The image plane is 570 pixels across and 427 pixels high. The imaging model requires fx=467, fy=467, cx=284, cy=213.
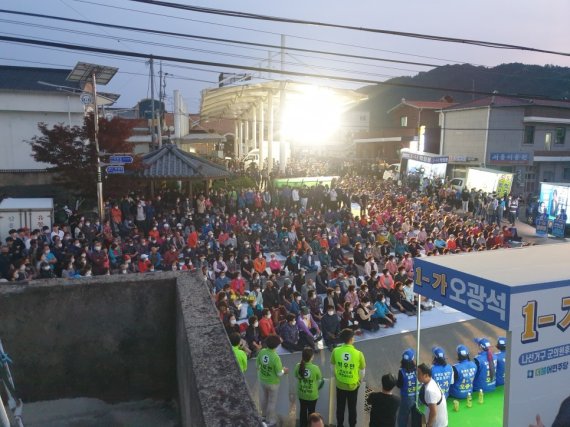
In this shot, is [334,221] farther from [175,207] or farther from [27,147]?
[27,147]

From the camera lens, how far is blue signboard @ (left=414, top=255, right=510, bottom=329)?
17.3 ft

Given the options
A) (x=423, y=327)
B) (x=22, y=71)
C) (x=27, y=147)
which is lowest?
(x=423, y=327)

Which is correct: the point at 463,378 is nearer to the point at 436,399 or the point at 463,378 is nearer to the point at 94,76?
the point at 436,399

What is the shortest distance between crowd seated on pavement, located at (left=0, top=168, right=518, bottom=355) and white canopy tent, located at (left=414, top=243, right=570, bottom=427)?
381cm

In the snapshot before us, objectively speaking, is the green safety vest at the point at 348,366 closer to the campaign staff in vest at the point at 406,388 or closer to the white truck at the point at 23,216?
the campaign staff in vest at the point at 406,388

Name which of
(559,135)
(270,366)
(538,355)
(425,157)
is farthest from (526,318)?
(559,135)

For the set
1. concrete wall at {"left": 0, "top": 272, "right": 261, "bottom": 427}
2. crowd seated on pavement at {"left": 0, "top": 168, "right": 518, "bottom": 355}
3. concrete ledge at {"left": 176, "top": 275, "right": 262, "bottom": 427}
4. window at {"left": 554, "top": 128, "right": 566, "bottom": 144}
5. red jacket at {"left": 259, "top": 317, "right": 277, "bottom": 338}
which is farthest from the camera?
window at {"left": 554, "top": 128, "right": 566, "bottom": 144}

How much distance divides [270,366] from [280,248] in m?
10.4

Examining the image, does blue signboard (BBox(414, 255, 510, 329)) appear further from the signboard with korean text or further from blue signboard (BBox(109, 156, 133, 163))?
the signboard with korean text

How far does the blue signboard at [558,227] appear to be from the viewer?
21209 mm

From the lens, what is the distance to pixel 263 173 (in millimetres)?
27500

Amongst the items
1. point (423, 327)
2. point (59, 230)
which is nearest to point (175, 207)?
point (59, 230)

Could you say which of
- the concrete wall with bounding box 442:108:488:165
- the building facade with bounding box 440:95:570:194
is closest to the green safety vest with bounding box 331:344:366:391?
the building facade with bounding box 440:95:570:194

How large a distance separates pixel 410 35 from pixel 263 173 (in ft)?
66.4
